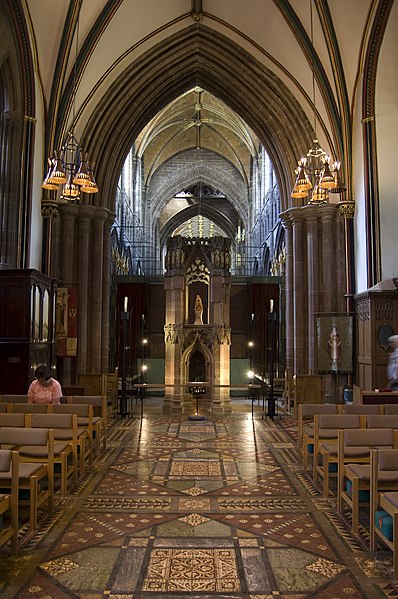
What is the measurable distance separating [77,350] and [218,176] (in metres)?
22.1

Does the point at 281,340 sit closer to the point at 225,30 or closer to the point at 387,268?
the point at 387,268

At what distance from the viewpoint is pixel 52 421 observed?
22.5ft

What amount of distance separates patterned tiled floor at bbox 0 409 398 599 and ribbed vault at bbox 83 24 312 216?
11989 mm

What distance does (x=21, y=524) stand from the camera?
5.54 m

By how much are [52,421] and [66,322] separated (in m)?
8.89

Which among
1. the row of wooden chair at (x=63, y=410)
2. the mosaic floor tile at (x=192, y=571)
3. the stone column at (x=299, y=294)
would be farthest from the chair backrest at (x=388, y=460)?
the stone column at (x=299, y=294)

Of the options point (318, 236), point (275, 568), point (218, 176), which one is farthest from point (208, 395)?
point (218, 176)

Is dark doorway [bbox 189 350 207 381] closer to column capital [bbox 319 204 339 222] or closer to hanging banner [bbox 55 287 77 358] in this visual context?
hanging banner [bbox 55 287 77 358]

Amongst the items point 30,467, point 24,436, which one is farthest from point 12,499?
point 24,436

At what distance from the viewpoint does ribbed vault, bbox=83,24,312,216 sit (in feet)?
56.3

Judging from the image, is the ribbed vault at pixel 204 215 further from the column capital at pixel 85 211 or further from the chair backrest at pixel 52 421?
the chair backrest at pixel 52 421

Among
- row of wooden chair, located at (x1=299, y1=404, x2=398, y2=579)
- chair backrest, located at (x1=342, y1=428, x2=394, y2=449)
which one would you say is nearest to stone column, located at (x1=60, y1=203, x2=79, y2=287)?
row of wooden chair, located at (x1=299, y1=404, x2=398, y2=579)

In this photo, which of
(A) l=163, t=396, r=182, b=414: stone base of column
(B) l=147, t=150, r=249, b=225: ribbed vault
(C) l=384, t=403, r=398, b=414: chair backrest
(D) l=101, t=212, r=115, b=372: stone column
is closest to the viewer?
(C) l=384, t=403, r=398, b=414: chair backrest

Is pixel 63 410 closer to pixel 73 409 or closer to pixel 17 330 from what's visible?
pixel 73 409
